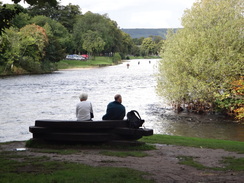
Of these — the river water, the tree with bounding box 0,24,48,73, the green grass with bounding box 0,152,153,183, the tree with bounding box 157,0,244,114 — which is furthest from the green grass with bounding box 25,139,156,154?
the tree with bounding box 0,24,48,73

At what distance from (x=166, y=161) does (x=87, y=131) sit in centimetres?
262

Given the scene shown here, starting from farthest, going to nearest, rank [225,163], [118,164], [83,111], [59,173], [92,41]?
[92,41] → [83,111] → [225,163] → [118,164] → [59,173]

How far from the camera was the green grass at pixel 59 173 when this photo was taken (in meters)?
7.59

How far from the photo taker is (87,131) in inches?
465

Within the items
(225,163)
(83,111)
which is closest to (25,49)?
(83,111)

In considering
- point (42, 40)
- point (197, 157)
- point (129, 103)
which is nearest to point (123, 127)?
point (197, 157)

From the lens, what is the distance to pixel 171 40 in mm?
33531

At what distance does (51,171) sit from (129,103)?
2985 cm

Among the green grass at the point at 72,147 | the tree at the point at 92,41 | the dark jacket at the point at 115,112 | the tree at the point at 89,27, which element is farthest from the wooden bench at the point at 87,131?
the tree at the point at 89,27

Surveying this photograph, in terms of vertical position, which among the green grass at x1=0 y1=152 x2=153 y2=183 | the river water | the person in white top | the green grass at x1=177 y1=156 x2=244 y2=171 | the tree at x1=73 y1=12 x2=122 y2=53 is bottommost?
the river water

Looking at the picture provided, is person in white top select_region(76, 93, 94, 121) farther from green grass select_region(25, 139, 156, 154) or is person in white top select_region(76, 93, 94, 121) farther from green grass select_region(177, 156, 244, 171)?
green grass select_region(177, 156, 244, 171)

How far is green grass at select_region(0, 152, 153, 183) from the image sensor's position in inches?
299

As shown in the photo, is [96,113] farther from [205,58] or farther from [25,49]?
[25,49]

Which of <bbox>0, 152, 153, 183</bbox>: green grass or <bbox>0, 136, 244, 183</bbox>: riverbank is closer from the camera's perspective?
<bbox>0, 152, 153, 183</bbox>: green grass
